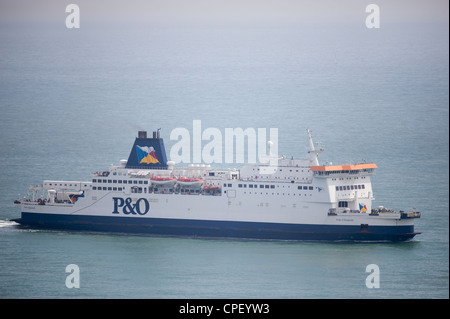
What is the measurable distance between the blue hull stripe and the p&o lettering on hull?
0.34 meters

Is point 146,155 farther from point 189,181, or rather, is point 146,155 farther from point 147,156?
point 189,181

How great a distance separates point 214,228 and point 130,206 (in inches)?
186

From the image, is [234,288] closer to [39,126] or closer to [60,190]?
[60,190]

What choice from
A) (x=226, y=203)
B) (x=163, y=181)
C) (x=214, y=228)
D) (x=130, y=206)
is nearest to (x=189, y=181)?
(x=163, y=181)

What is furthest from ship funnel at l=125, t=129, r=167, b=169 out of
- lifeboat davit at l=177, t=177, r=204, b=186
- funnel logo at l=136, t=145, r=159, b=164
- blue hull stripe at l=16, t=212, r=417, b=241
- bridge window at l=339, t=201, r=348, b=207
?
bridge window at l=339, t=201, r=348, b=207

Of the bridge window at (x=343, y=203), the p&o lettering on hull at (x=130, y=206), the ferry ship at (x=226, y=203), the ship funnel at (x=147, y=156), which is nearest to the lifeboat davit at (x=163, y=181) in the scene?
the ferry ship at (x=226, y=203)

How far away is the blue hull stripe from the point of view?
55656mm

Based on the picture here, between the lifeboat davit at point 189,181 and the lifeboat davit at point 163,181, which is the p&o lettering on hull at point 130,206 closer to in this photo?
the lifeboat davit at point 163,181

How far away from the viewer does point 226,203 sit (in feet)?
188

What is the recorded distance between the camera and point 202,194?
57625 mm

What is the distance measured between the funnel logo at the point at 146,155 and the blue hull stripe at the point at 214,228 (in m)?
3.55

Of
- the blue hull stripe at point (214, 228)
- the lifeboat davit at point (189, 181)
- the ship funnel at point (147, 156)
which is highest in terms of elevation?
the ship funnel at point (147, 156)

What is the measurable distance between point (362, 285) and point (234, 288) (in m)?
5.62

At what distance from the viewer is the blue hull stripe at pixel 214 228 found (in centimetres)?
5566
